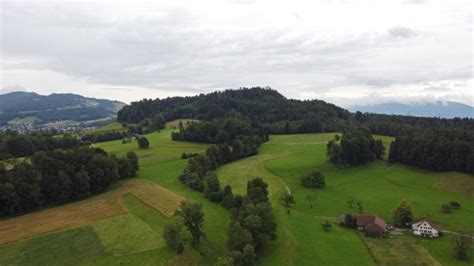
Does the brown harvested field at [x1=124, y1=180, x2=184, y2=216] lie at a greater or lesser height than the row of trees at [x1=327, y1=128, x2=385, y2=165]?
lesser

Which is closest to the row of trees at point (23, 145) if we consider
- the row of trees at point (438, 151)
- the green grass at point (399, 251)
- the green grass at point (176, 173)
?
the green grass at point (176, 173)

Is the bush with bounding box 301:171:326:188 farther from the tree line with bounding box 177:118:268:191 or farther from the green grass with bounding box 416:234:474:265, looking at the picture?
the green grass with bounding box 416:234:474:265

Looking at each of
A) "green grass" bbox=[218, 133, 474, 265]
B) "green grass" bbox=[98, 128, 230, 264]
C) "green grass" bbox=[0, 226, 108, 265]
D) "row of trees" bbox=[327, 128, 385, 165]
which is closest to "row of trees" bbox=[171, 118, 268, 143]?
"green grass" bbox=[98, 128, 230, 264]

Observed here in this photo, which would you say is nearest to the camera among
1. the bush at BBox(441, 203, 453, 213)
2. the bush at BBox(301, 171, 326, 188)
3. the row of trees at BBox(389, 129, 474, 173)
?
the bush at BBox(441, 203, 453, 213)

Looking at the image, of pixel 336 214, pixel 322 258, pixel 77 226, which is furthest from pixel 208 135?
pixel 322 258

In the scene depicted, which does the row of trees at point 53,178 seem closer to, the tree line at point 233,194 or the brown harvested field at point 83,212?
the brown harvested field at point 83,212

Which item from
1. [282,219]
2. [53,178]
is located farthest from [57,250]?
[282,219]

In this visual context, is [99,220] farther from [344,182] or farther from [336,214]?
[344,182]
